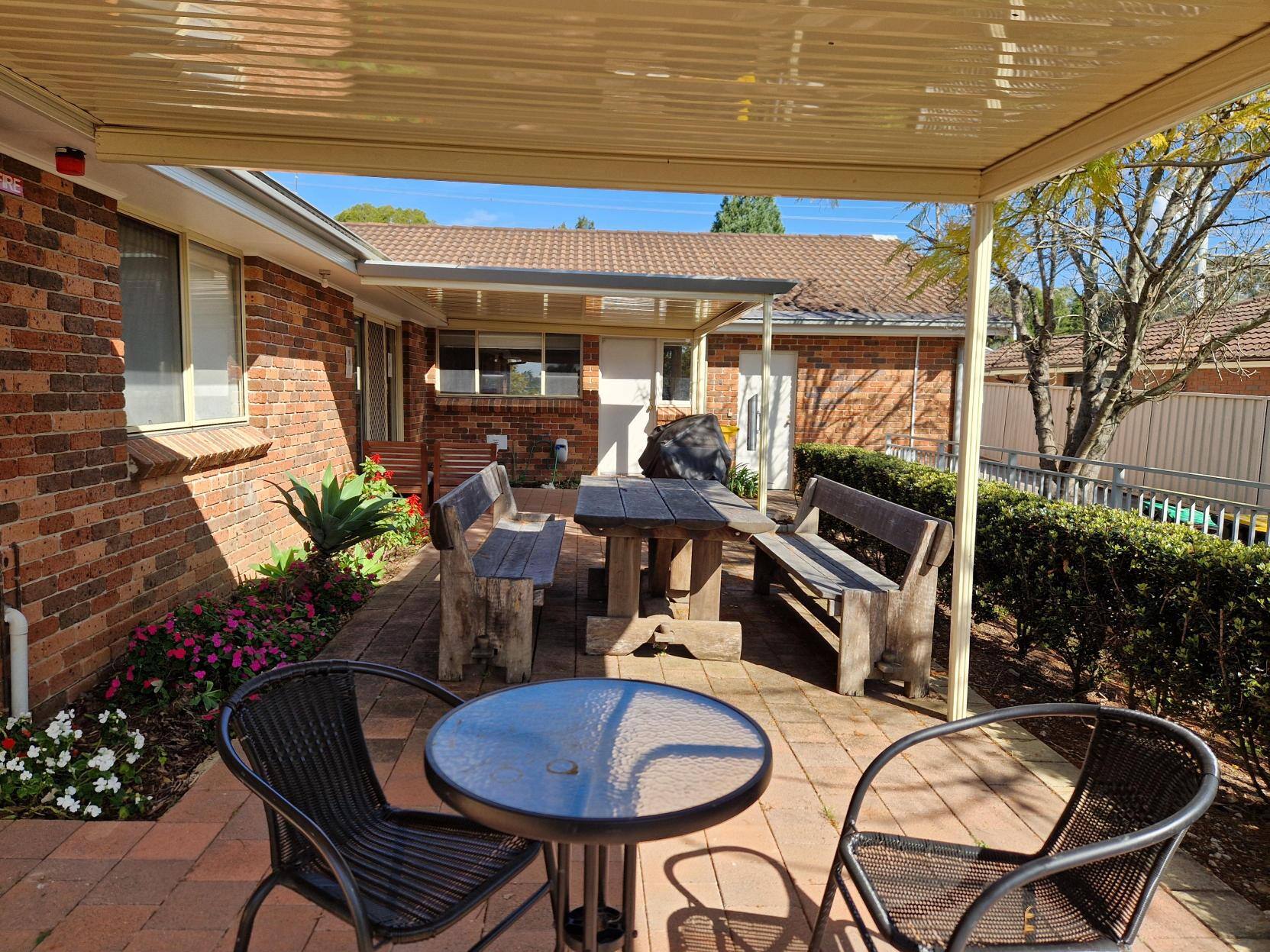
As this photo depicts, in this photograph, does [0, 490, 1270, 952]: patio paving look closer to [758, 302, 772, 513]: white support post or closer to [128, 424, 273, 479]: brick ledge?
[128, 424, 273, 479]: brick ledge

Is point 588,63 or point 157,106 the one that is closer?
point 588,63

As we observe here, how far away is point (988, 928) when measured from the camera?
1.92 m

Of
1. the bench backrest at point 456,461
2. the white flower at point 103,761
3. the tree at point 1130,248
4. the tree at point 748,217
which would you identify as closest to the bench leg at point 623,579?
the white flower at point 103,761

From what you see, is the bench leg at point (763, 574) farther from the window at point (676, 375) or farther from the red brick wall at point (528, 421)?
the window at point (676, 375)

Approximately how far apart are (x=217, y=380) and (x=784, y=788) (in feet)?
15.4

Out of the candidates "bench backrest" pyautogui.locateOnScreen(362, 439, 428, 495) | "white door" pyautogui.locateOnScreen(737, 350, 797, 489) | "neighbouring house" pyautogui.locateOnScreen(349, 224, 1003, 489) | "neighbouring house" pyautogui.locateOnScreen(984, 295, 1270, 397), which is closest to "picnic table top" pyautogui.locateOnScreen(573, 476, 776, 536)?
"bench backrest" pyautogui.locateOnScreen(362, 439, 428, 495)

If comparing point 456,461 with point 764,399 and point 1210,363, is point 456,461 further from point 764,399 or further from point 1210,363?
point 1210,363

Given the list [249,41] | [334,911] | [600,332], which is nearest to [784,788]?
[334,911]

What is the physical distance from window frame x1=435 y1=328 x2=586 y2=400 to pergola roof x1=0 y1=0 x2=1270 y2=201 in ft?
30.7

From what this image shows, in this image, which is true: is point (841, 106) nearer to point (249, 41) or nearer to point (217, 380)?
point (249, 41)

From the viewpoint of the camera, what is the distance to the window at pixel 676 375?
44.8 ft

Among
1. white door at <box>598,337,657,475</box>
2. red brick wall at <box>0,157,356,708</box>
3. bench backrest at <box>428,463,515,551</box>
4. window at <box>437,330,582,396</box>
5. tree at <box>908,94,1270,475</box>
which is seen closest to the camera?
red brick wall at <box>0,157,356,708</box>

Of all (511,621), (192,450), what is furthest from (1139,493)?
(192,450)

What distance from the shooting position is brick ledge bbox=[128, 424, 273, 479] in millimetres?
4477
